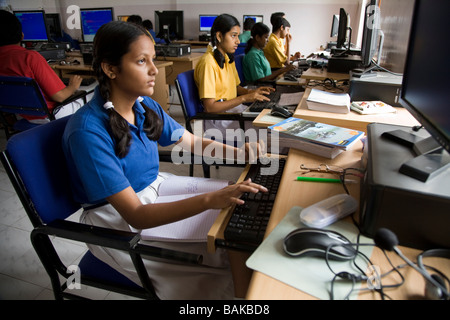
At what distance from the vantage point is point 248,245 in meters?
0.72

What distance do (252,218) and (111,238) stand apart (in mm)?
377

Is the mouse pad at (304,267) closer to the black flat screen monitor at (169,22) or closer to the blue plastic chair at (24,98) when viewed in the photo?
the blue plastic chair at (24,98)

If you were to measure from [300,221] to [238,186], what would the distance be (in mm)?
209

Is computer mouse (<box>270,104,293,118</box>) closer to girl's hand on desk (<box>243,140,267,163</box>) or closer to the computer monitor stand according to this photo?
girl's hand on desk (<box>243,140,267,163</box>)

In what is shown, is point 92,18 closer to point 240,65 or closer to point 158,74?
point 158,74

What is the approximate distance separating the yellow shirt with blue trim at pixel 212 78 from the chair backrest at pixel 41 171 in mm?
1109

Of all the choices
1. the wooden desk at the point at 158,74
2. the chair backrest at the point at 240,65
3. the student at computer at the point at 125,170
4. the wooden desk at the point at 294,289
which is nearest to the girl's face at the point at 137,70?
the student at computer at the point at 125,170

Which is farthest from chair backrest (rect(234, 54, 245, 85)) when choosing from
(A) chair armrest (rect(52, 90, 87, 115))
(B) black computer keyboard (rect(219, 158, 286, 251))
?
(B) black computer keyboard (rect(219, 158, 286, 251))

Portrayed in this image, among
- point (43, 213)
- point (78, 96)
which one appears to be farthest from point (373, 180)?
point (78, 96)

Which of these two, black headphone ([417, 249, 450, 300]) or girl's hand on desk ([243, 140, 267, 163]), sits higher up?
black headphone ([417, 249, 450, 300])

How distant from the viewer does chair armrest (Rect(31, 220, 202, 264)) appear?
75cm

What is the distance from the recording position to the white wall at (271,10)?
5.83 metres

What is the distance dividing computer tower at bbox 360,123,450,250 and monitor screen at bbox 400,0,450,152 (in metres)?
0.10

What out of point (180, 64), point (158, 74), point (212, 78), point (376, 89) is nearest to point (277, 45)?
point (180, 64)
